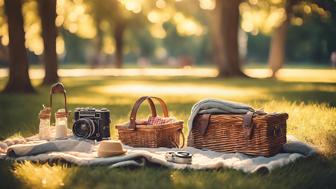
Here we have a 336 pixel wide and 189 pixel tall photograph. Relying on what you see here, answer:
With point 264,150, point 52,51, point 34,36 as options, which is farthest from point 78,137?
point 34,36

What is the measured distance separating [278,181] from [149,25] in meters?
38.5

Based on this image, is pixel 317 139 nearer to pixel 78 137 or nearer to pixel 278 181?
pixel 278 181

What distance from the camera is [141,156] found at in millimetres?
6246

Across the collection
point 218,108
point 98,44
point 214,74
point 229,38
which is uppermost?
point 229,38

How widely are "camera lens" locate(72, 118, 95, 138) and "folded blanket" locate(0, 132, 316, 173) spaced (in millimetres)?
312

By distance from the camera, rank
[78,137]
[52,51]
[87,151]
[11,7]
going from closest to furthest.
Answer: [87,151]
[78,137]
[11,7]
[52,51]

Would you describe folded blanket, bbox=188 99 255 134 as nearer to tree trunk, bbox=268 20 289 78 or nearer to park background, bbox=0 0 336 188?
park background, bbox=0 0 336 188

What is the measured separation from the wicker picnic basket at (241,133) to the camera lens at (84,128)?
129cm

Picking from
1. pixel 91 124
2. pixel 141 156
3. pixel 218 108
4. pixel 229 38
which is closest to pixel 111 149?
pixel 141 156

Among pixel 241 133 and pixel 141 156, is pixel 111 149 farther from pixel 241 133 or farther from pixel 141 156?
pixel 241 133

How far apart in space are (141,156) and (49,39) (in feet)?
56.1

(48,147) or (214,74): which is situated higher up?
(48,147)

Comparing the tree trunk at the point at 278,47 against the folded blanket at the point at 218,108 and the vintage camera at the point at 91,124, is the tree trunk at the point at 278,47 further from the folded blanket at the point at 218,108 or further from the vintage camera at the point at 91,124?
the folded blanket at the point at 218,108

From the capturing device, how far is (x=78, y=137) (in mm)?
7578
